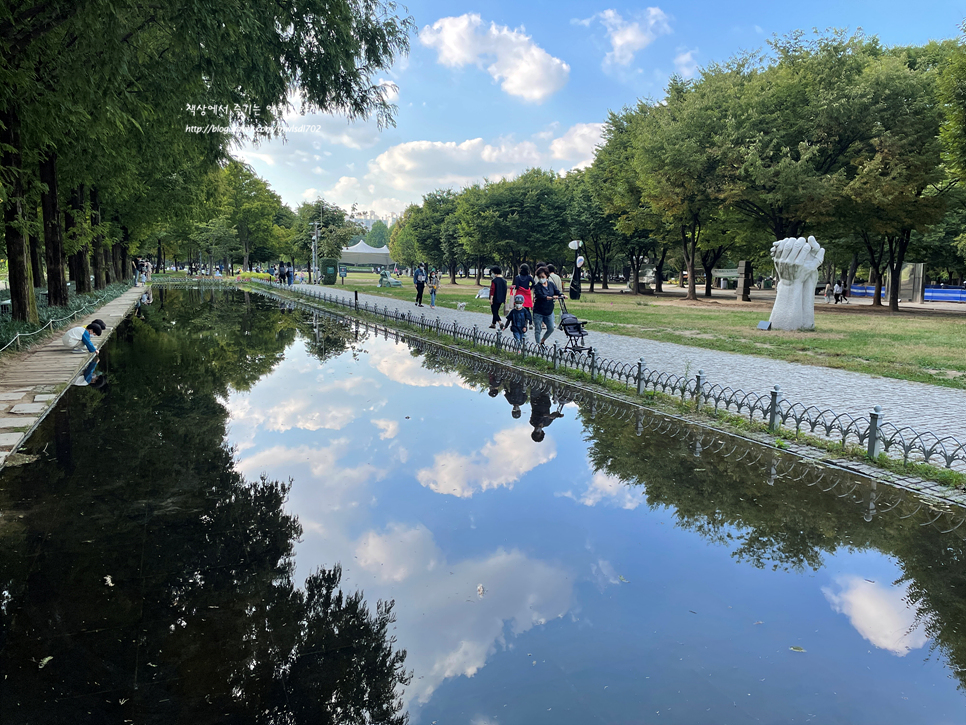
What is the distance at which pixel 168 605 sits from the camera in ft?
13.4

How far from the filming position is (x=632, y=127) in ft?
161

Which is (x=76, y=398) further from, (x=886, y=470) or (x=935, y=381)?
(x=935, y=381)

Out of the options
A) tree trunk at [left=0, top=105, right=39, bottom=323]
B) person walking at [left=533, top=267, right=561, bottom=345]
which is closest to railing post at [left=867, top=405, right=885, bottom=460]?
person walking at [left=533, top=267, right=561, bottom=345]

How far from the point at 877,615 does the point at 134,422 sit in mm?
8973

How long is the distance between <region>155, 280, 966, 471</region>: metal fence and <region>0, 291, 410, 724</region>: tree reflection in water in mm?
6163

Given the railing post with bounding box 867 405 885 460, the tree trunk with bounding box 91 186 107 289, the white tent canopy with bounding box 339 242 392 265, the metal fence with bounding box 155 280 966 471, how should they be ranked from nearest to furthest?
the railing post with bounding box 867 405 885 460, the metal fence with bounding box 155 280 966 471, the tree trunk with bounding box 91 186 107 289, the white tent canopy with bounding box 339 242 392 265

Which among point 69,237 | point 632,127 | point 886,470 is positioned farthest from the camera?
point 632,127

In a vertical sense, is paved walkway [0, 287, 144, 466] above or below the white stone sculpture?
below

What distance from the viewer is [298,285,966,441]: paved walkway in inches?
355

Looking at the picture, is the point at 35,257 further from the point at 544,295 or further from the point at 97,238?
the point at 544,295

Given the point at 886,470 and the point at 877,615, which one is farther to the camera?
the point at 886,470

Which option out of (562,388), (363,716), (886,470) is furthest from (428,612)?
(562,388)

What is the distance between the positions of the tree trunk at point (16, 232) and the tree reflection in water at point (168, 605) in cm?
1061

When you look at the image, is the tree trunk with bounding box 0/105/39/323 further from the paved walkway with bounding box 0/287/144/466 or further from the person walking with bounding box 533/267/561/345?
the person walking with bounding box 533/267/561/345
